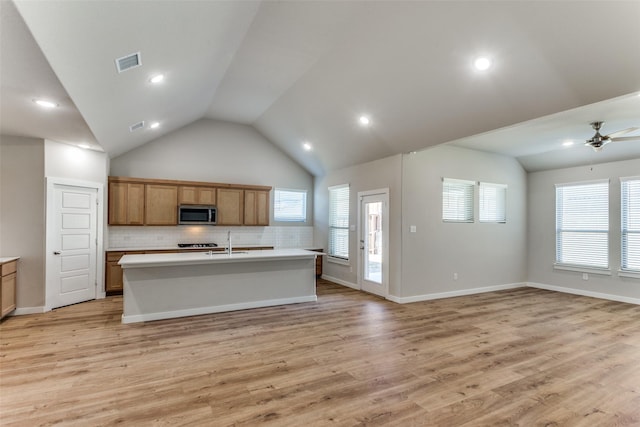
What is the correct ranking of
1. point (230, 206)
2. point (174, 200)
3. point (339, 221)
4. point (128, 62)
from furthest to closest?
1. point (339, 221)
2. point (230, 206)
3. point (174, 200)
4. point (128, 62)

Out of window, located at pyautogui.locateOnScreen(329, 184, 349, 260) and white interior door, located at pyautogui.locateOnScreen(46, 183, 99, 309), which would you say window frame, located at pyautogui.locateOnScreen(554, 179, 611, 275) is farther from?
white interior door, located at pyautogui.locateOnScreen(46, 183, 99, 309)

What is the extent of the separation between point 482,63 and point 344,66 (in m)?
1.69

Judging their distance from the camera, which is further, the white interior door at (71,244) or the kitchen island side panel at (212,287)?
the white interior door at (71,244)

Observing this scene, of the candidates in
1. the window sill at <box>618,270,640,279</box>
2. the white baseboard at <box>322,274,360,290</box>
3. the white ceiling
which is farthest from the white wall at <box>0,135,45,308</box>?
the window sill at <box>618,270,640,279</box>

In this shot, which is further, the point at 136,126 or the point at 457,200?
the point at 457,200

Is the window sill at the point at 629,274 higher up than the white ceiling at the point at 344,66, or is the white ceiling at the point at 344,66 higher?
the white ceiling at the point at 344,66

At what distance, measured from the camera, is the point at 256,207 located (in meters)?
7.39

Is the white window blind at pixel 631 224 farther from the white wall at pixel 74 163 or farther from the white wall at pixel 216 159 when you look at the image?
the white wall at pixel 74 163

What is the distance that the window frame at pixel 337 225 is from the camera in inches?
284

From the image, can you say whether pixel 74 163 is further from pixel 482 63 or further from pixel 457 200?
pixel 457 200

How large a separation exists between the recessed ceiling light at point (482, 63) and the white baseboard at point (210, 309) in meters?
4.17

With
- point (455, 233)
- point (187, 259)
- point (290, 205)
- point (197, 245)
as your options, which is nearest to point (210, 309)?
point (187, 259)

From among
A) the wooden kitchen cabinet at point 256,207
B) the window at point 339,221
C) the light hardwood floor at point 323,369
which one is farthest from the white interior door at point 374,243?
the wooden kitchen cabinet at point 256,207

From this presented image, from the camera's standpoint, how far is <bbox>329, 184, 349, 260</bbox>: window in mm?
7270
